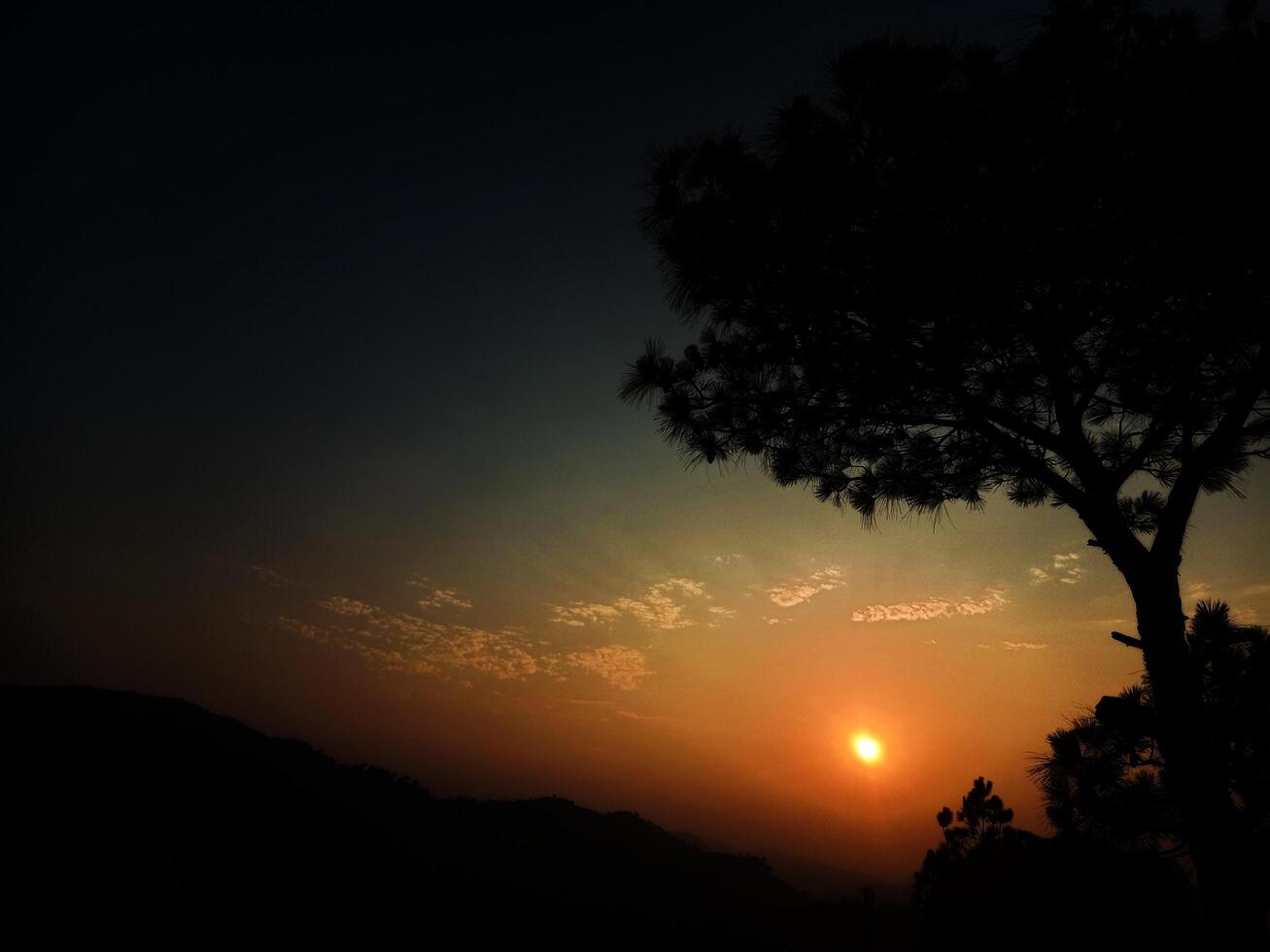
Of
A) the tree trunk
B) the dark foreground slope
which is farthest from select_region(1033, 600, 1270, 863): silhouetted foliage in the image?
the dark foreground slope

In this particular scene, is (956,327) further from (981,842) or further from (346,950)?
(346,950)

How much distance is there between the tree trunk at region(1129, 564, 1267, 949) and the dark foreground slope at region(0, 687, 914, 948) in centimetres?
2013

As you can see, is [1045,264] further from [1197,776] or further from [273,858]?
[273,858]

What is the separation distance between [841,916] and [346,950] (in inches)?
2066

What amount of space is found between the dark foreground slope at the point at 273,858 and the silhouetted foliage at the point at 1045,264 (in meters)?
20.0

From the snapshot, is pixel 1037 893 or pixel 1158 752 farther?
pixel 1037 893

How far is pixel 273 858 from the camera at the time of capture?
1076 inches

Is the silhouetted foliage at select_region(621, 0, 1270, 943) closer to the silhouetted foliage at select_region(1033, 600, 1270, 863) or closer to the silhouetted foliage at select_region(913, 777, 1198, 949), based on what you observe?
the silhouetted foliage at select_region(1033, 600, 1270, 863)

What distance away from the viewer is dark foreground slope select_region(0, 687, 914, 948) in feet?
52.5

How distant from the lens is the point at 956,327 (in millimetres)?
4719

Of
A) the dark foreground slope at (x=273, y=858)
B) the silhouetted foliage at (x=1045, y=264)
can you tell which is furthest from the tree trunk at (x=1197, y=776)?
Result: the dark foreground slope at (x=273, y=858)

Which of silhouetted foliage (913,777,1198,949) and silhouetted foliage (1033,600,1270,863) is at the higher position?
silhouetted foliage (1033,600,1270,863)

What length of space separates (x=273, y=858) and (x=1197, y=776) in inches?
1484

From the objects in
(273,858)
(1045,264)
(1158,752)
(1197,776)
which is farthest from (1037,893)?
(273,858)
